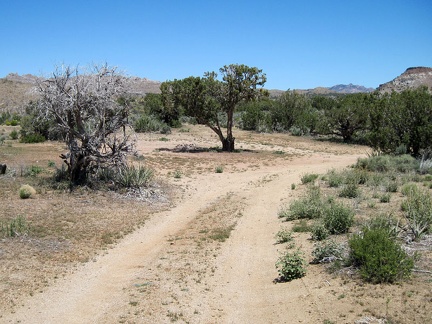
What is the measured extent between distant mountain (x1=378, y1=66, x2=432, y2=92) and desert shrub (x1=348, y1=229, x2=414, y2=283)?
333ft

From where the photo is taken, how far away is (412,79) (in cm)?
10975

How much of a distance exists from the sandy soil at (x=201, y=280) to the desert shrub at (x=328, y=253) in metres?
0.30

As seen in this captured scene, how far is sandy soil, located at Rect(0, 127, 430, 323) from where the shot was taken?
715 centimetres

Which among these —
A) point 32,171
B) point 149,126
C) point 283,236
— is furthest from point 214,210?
point 149,126

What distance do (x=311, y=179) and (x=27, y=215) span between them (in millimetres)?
10890

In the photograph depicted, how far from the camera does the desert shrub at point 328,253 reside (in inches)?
345

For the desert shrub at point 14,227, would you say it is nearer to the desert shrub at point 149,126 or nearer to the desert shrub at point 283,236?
the desert shrub at point 283,236

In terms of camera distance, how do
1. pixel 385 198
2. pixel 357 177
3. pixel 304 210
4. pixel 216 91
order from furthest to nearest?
pixel 216 91
pixel 357 177
pixel 385 198
pixel 304 210

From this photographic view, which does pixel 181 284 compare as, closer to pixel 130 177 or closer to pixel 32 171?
pixel 130 177

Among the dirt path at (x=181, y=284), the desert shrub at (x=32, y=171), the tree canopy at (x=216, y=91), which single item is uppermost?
the tree canopy at (x=216, y=91)

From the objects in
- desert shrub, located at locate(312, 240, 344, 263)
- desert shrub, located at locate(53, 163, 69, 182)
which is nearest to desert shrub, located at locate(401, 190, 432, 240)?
desert shrub, located at locate(312, 240, 344, 263)

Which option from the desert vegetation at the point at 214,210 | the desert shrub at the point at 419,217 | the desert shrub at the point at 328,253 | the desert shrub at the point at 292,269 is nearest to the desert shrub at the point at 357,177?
the desert vegetation at the point at 214,210

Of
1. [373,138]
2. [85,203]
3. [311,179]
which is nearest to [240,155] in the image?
[373,138]

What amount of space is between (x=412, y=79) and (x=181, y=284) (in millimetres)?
114570
